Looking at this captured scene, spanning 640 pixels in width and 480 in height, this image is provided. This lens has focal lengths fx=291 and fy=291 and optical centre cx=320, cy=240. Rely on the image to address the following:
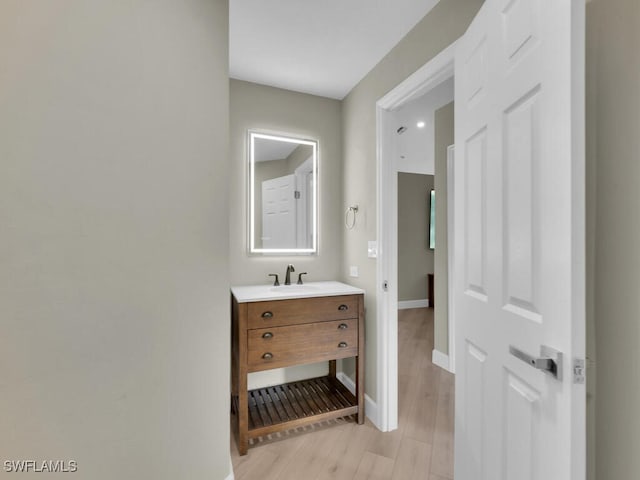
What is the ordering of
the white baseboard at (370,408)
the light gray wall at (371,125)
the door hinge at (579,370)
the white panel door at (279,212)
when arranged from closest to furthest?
1. the door hinge at (579,370)
2. the light gray wall at (371,125)
3. the white baseboard at (370,408)
4. the white panel door at (279,212)

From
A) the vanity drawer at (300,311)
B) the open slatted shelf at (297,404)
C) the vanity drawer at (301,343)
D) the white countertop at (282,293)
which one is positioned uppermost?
the white countertop at (282,293)

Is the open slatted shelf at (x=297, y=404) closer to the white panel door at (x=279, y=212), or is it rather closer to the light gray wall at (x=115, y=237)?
the light gray wall at (x=115, y=237)

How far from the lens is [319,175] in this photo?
8.53 feet

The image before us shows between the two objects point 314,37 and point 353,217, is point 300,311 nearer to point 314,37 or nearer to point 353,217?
point 353,217

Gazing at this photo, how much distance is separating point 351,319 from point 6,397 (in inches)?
65.8

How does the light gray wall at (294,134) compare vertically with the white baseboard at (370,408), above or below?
above

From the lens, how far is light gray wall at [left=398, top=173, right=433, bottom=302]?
5.71m

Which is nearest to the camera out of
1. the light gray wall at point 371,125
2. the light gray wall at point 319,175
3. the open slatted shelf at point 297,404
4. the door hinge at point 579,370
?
the door hinge at point 579,370

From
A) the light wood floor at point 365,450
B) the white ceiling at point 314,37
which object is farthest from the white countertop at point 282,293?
the white ceiling at point 314,37

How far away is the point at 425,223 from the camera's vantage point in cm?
591

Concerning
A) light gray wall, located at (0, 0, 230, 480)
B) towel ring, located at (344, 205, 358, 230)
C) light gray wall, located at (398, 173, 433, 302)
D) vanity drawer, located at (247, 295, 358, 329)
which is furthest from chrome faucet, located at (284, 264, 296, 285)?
light gray wall, located at (398, 173, 433, 302)

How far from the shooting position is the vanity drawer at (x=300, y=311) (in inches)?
71.7

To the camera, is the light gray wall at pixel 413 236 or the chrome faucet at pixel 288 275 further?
the light gray wall at pixel 413 236

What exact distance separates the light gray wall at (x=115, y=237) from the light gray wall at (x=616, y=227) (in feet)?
4.48
